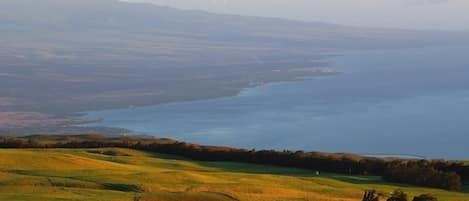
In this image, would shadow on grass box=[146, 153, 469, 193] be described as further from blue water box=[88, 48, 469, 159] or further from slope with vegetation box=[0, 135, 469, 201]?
blue water box=[88, 48, 469, 159]

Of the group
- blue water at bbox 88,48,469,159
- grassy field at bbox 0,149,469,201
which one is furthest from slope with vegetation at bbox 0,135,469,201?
blue water at bbox 88,48,469,159

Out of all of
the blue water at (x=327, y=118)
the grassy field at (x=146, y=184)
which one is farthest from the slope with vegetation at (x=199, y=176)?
the blue water at (x=327, y=118)

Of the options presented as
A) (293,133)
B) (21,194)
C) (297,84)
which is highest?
(297,84)

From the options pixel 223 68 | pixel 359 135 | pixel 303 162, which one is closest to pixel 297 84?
pixel 223 68

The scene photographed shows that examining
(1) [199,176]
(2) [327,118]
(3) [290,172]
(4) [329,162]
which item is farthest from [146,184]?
(2) [327,118]

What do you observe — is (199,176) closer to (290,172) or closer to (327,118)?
(290,172)

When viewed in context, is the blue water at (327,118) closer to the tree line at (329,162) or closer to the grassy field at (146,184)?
the tree line at (329,162)

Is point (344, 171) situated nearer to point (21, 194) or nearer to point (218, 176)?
point (218, 176)
